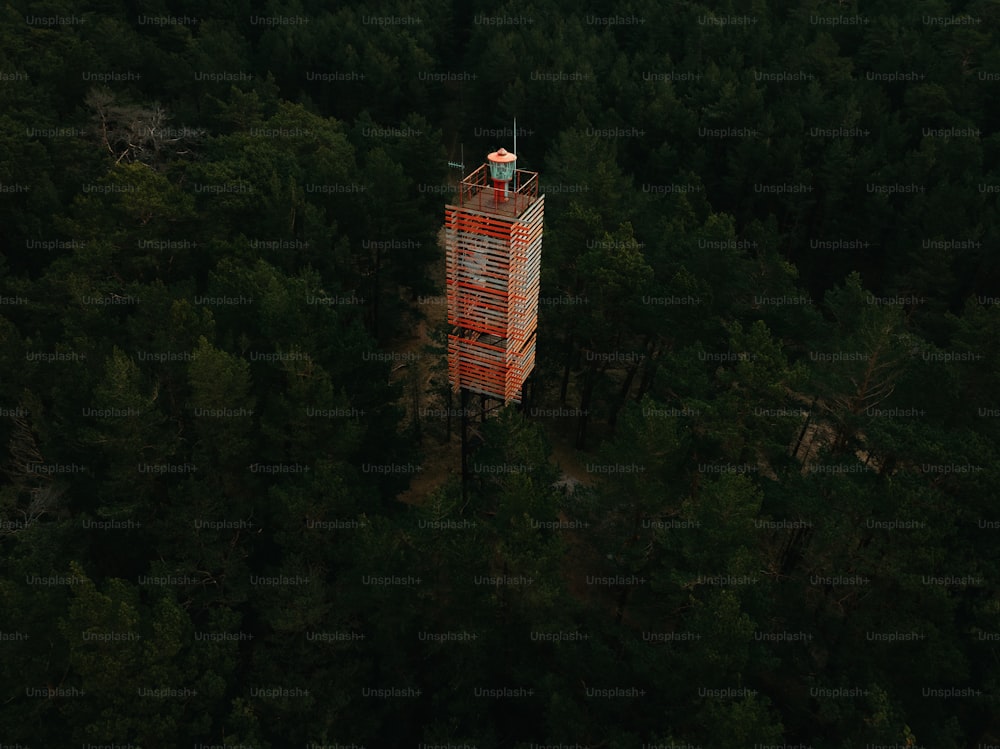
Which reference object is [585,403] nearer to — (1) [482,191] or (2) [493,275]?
(2) [493,275]

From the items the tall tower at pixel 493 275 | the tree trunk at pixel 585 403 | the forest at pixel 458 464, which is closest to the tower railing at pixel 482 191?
the tall tower at pixel 493 275

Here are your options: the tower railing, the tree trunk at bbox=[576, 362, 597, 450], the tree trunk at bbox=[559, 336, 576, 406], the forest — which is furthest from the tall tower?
the tree trunk at bbox=[576, 362, 597, 450]

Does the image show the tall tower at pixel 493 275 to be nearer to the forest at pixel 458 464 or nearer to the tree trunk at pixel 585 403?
the forest at pixel 458 464

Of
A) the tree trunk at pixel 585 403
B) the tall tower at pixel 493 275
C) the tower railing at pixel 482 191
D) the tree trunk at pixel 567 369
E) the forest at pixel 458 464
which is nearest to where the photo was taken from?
the forest at pixel 458 464

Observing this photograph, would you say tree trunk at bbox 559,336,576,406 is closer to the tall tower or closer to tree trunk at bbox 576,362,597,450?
tree trunk at bbox 576,362,597,450

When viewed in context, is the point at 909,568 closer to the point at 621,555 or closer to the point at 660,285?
the point at 621,555

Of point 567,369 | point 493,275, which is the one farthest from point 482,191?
point 567,369
